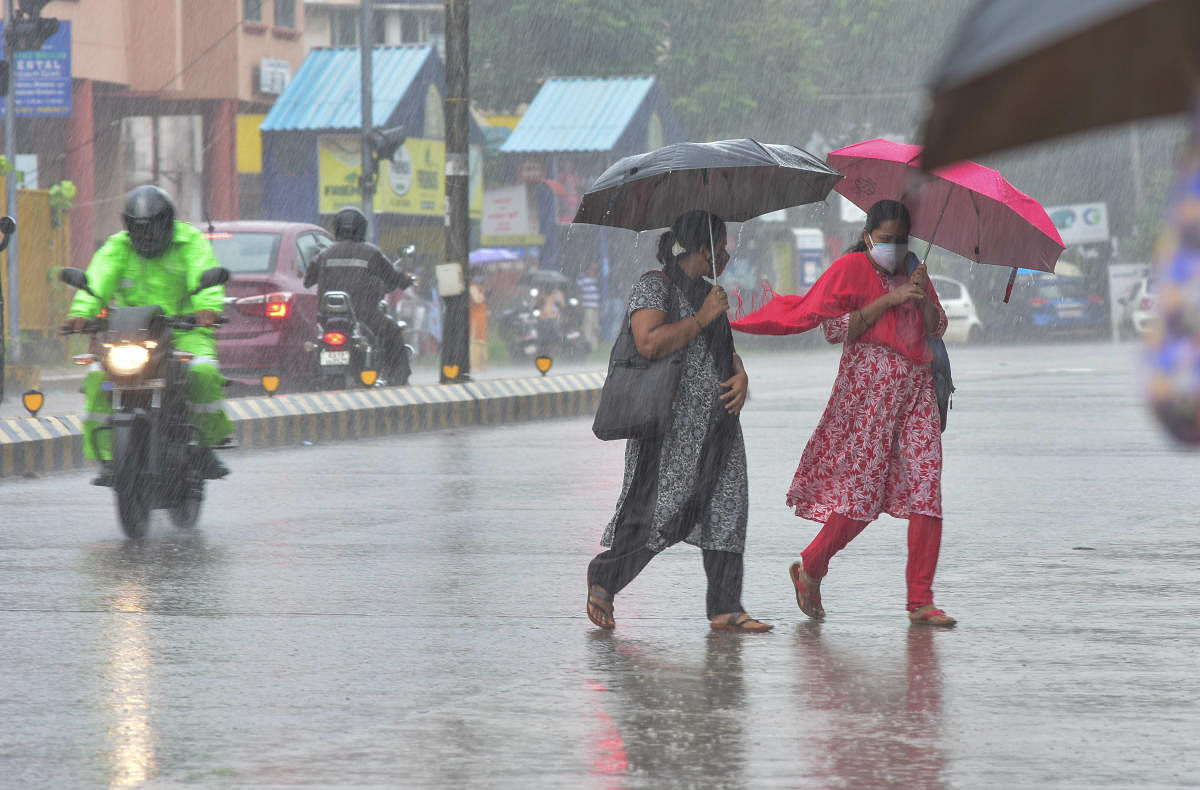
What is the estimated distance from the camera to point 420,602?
823 cm

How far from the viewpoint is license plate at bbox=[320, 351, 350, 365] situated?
1855 centimetres

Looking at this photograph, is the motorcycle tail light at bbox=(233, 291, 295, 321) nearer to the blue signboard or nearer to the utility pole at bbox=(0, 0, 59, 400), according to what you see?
the utility pole at bbox=(0, 0, 59, 400)

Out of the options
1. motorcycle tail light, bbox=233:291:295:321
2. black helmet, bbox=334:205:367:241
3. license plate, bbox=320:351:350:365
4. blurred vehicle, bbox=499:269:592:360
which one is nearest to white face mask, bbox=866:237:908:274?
black helmet, bbox=334:205:367:241

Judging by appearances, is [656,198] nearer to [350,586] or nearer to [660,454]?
[660,454]

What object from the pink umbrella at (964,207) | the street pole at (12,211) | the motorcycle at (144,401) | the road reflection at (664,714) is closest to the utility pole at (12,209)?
the street pole at (12,211)

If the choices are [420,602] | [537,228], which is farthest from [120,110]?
[420,602]

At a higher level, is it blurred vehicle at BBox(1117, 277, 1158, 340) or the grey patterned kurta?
the grey patterned kurta

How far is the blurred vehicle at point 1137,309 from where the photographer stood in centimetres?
4047

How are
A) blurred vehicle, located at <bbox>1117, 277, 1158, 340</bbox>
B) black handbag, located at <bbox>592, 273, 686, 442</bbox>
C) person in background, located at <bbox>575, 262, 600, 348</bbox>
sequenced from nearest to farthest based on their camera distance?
black handbag, located at <bbox>592, 273, 686, 442</bbox>, person in background, located at <bbox>575, 262, 600, 348</bbox>, blurred vehicle, located at <bbox>1117, 277, 1158, 340</bbox>

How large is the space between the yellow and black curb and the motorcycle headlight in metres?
4.01

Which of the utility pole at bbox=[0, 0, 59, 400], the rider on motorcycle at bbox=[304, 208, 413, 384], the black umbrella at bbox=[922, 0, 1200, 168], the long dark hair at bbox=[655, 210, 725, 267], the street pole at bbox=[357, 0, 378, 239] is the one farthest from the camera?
the street pole at bbox=[357, 0, 378, 239]

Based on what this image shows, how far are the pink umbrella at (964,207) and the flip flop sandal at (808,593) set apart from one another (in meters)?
1.29

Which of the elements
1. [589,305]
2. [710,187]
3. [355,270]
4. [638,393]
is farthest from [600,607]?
[589,305]

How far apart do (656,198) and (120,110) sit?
33278 mm
